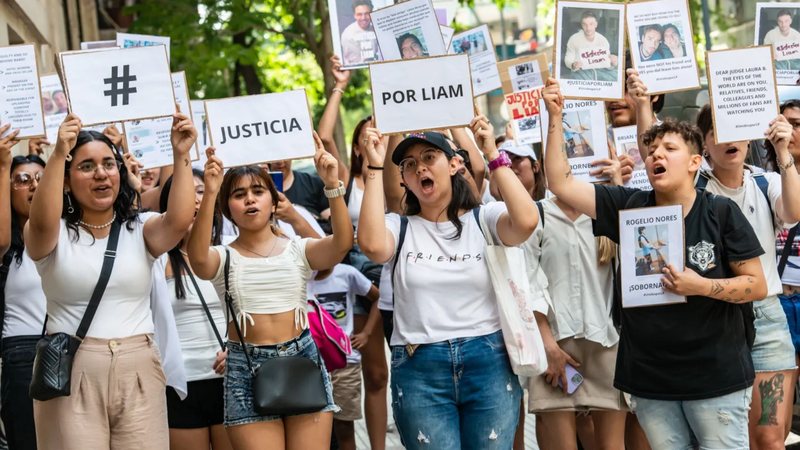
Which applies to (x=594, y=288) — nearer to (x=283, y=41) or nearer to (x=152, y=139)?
(x=152, y=139)

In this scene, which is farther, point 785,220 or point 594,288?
point 594,288

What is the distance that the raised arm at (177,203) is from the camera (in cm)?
527

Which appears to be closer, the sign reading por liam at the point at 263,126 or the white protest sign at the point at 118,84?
the white protest sign at the point at 118,84

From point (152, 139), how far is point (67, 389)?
3.03m

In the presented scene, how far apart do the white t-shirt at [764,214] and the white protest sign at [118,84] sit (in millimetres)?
2948

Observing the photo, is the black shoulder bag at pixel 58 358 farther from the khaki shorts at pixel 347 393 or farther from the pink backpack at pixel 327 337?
the khaki shorts at pixel 347 393

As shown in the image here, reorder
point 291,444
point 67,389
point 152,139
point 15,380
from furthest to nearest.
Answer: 1. point 152,139
2. point 15,380
3. point 291,444
4. point 67,389

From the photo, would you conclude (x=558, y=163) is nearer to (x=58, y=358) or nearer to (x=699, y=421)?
(x=699, y=421)

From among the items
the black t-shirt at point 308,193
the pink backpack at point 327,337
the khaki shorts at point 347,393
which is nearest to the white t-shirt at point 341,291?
the khaki shorts at point 347,393

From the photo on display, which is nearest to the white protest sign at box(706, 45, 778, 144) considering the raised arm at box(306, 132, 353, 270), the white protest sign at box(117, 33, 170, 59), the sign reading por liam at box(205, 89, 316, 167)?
the raised arm at box(306, 132, 353, 270)

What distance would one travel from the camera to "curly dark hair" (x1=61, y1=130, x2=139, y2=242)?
5359mm

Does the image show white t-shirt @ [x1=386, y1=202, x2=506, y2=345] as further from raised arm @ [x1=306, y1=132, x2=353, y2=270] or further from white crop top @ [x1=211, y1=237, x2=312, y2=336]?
white crop top @ [x1=211, y1=237, x2=312, y2=336]

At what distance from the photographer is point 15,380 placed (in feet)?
20.6

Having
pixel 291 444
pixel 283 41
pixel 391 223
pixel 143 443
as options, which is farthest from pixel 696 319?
pixel 283 41
